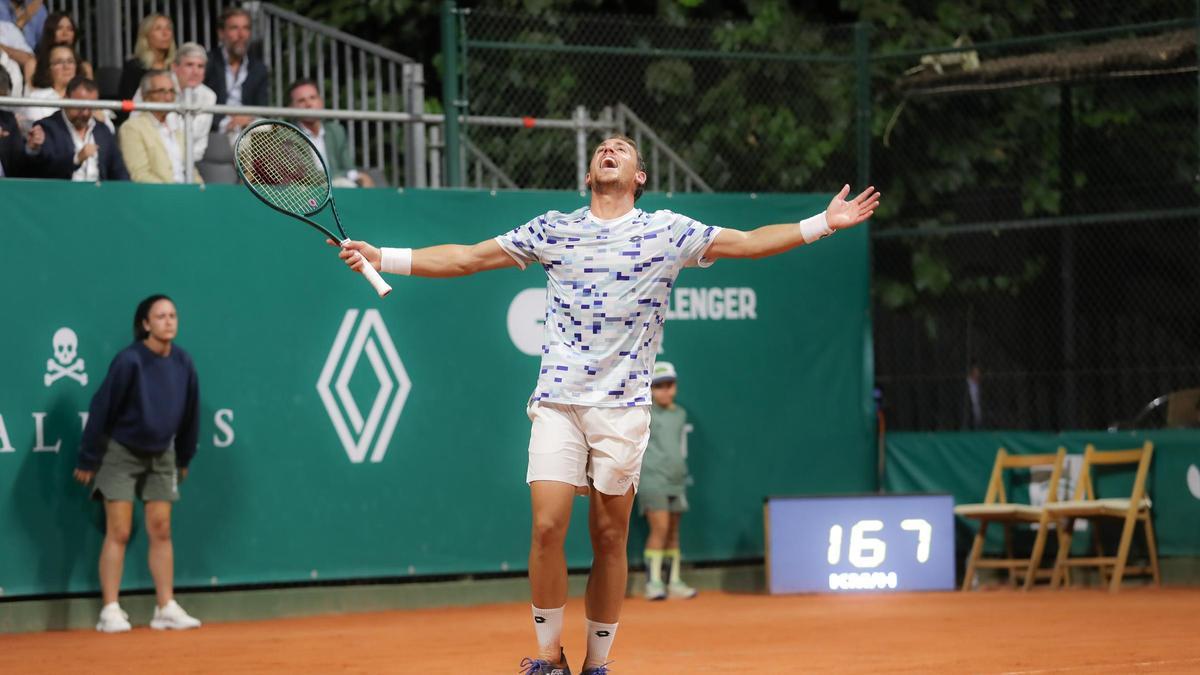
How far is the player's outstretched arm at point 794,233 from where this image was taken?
268 inches

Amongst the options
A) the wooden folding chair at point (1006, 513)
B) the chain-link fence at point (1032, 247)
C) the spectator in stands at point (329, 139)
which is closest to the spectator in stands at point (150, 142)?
the spectator in stands at point (329, 139)

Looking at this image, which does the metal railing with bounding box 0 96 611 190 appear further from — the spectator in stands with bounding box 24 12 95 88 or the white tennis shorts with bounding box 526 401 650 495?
the white tennis shorts with bounding box 526 401 650 495

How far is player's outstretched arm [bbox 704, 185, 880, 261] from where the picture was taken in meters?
6.82

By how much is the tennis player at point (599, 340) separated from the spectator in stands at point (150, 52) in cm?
600

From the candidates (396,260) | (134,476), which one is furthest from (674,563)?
(396,260)

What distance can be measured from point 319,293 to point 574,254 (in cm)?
530

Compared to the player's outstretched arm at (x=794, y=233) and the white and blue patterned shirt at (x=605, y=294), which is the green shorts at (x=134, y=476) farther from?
the player's outstretched arm at (x=794, y=233)

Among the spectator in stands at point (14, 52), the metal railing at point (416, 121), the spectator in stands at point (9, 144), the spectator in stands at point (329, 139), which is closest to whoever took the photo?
the metal railing at point (416, 121)

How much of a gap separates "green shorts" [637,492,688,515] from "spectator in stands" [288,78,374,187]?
286cm

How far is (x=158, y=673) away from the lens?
28.4 ft

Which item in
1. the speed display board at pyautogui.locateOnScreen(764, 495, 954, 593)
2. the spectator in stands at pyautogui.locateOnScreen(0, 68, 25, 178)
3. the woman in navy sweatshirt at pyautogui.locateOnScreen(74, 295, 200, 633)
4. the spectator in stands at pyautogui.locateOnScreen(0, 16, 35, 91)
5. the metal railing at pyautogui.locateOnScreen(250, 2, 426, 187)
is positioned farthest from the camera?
the speed display board at pyautogui.locateOnScreen(764, 495, 954, 593)

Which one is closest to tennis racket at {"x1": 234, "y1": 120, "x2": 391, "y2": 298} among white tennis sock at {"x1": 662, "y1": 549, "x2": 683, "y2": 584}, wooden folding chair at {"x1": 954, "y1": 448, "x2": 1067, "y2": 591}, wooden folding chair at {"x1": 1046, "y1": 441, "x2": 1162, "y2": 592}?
white tennis sock at {"x1": 662, "y1": 549, "x2": 683, "y2": 584}

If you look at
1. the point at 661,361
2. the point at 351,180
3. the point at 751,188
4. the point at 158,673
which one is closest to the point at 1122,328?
the point at 751,188

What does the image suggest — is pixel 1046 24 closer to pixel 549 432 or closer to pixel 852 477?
pixel 852 477
